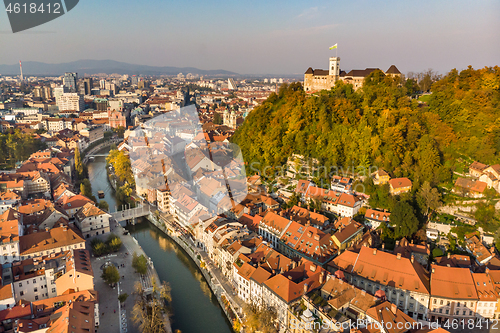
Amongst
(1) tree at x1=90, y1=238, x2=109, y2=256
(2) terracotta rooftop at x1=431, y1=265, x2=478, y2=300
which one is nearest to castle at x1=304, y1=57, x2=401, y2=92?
(2) terracotta rooftop at x1=431, y1=265, x2=478, y2=300

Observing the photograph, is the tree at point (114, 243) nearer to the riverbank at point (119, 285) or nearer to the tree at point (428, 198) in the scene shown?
the riverbank at point (119, 285)

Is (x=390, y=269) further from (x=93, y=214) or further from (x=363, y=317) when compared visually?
(x=93, y=214)

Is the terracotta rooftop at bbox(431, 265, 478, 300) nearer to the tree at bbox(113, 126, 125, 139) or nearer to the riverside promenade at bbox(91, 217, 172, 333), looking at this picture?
the riverside promenade at bbox(91, 217, 172, 333)

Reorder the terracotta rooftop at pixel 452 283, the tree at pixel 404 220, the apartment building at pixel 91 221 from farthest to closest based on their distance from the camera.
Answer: the apartment building at pixel 91 221 → the tree at pixel 404 220 → the terracotta rooftop at pixel 452 283

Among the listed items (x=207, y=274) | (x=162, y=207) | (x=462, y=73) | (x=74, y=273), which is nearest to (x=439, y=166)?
(x=462, y=73)

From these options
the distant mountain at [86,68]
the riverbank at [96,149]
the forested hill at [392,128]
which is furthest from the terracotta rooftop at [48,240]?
the distant mountain at [86,68]

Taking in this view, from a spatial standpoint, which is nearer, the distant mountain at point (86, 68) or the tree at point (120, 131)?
the tree at point (120, 131)

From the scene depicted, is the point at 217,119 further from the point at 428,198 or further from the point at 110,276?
the point at 110,276
